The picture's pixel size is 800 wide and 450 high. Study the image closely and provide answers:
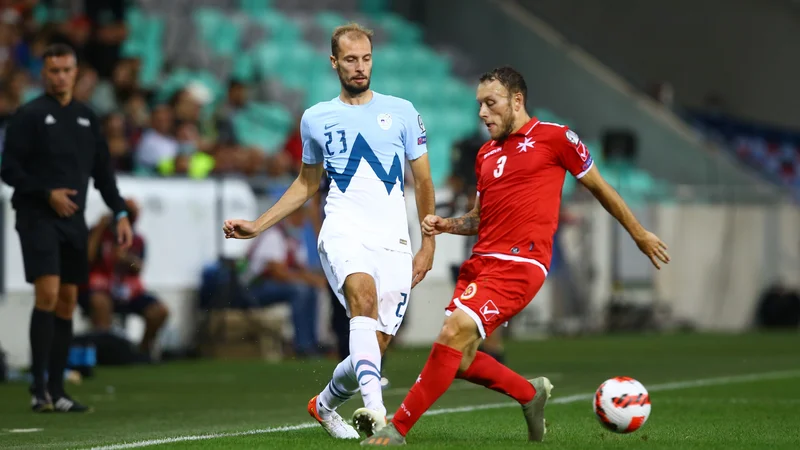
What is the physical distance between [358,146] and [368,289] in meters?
0.73

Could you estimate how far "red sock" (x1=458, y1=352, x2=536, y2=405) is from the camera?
7.63 metres

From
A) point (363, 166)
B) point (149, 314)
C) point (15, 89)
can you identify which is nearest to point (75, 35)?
point (15, 89)

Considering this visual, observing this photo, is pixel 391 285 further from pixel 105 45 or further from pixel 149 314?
pixel 105 45

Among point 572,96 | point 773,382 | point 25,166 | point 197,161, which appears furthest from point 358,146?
point 572,96

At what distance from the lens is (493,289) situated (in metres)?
7.43

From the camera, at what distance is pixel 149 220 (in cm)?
1723

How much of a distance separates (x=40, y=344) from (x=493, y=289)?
419 cm

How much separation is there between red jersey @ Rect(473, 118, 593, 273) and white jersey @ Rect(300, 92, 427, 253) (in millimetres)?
449

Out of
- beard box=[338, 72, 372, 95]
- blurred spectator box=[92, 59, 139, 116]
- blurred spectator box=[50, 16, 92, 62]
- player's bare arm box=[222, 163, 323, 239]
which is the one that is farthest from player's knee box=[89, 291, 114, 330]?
beard box=[338, 72, 372, 95]

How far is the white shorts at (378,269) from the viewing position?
25.1 feet

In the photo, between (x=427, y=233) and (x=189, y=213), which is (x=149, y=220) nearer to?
(x=189, y=213)

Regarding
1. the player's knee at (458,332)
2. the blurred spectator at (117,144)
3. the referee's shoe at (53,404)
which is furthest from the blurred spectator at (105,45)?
the player's knee at (458,332)

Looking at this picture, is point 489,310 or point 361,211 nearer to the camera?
point 489,310

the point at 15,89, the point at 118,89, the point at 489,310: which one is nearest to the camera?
the point at 489,310
